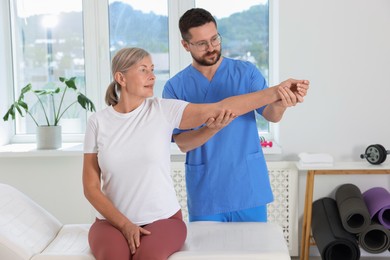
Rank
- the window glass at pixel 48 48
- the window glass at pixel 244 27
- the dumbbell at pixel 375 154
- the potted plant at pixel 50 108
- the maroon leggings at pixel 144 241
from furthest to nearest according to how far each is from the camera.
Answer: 1. the window glass at pixel 48 48
2. the window glass at pixel 244 27
3. the potted plant at pixel 50 108
4. the dumbbell at pixel 375 154
5. the maroon leggings at pixel 144 241

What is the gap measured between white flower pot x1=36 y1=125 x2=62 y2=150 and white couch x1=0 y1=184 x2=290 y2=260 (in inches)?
48.4

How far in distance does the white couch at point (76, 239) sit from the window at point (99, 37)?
1.60m

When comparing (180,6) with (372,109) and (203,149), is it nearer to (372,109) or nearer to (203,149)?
(372,109)

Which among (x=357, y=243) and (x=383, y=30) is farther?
(x=383, y=30)

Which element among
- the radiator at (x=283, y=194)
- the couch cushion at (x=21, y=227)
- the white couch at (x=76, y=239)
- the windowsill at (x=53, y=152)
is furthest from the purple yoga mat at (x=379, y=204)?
the couch cushion at (x=21, y=227)

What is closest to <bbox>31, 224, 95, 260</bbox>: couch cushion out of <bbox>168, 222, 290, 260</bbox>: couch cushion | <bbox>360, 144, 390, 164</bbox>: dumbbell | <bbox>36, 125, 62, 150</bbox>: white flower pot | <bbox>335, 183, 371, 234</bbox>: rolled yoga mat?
<bbox>168, 222, 290, 260</bbox>: couch cushion

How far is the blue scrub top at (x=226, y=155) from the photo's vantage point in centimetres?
223

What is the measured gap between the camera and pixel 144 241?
Answer: 1.90 metres

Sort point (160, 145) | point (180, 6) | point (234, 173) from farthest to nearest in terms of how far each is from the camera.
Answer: point (180, 6)
point (234, 173)
point (160, 145)

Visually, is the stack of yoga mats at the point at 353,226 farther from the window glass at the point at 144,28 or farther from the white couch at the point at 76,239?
the window glass at the point at 144,28

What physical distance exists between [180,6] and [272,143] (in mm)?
1062

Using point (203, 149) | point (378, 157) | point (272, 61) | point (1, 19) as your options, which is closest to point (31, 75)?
point (1, 19)

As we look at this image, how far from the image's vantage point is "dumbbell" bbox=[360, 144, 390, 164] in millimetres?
3199

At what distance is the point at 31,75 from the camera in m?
3.91
